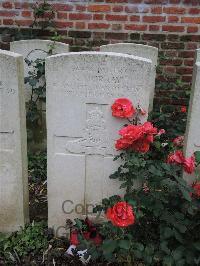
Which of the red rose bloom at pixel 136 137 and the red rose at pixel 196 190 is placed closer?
the red rose bloom at pixel 136 137

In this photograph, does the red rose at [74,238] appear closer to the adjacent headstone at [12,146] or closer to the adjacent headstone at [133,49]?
the adjacent headstone at [12,146]

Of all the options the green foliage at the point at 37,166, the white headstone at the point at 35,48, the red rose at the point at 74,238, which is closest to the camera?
the red rose at the point at 74,238

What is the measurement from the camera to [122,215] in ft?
→ 7.96

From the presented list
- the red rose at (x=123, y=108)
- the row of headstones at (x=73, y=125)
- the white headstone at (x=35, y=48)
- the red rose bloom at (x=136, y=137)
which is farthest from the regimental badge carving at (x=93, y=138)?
the white headstone at (x=35, y=48)

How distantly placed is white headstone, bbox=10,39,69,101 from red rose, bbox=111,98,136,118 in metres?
1.78

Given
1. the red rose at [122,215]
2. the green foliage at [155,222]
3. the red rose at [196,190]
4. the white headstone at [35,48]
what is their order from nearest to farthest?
the red rose at [122,215] < the green foliage at [155,222] < the red rose at [196,190] < the white headstone at [35,48]

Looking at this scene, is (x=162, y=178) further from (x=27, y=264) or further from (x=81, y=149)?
(x=27, y=264)

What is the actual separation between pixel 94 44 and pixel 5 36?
112 cm

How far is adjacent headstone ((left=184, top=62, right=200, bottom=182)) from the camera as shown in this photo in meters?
2.66

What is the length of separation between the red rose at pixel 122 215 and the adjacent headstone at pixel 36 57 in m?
2.16

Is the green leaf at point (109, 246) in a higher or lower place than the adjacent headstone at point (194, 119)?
lower

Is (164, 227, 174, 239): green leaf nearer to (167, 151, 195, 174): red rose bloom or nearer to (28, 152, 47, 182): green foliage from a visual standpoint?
(167, 151, 195, 174): red rose bloom

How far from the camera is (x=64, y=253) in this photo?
299 centimetres

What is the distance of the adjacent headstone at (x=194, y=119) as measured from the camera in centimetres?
266
